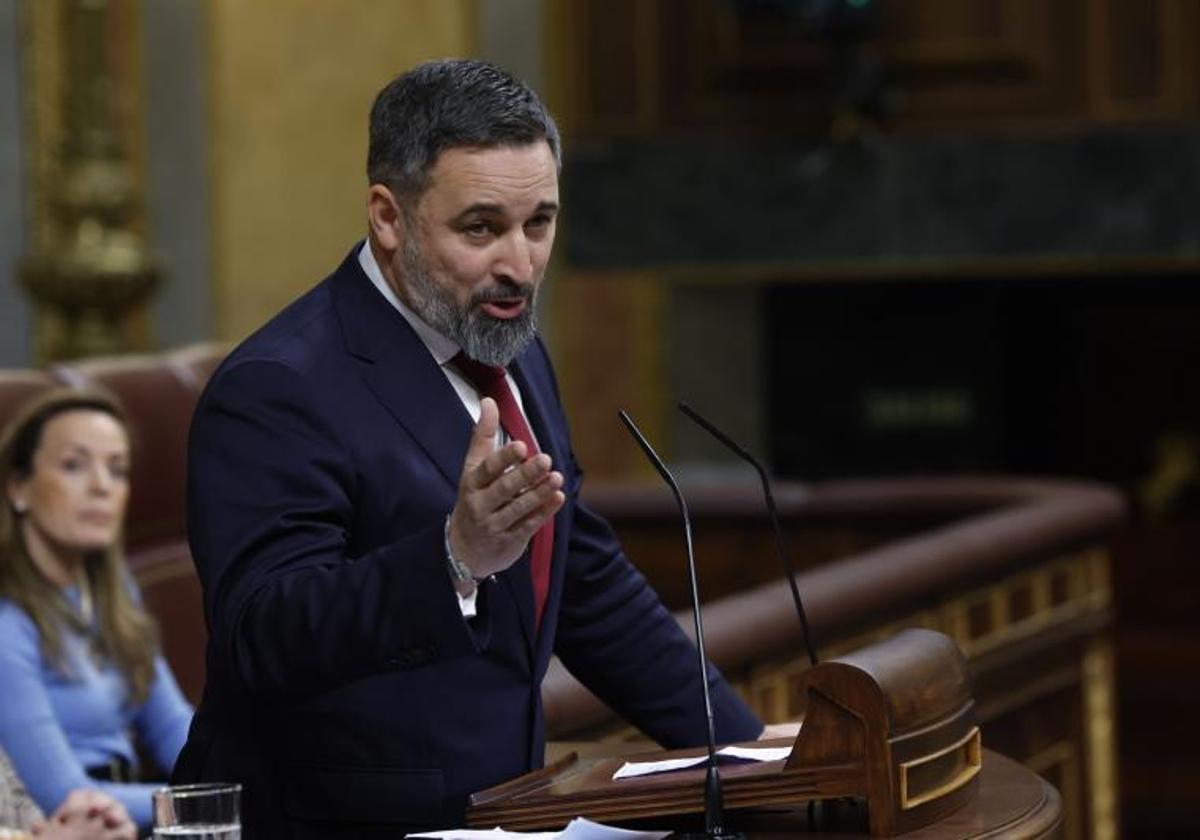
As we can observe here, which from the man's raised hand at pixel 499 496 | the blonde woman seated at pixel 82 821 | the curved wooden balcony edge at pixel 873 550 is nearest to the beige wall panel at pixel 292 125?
the curved wooden balcony edge at pixel 873 550

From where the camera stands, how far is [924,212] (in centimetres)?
756

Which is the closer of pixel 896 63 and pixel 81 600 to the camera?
pixel 81 600

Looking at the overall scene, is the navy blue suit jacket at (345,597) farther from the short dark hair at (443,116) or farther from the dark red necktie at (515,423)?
the short dark hair at (443,116)

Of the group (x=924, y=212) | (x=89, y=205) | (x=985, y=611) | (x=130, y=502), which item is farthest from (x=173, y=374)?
(x=924, y=212)

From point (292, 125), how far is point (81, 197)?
2.25ft

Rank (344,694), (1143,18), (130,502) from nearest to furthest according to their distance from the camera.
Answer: (344,694) < (130,502) < (1143,18)

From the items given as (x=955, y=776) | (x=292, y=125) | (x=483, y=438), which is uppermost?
(x=292, y=125)

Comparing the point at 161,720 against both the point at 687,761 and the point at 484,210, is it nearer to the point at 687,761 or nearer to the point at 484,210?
the point at 687,761

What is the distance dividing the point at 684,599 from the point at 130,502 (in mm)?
1927

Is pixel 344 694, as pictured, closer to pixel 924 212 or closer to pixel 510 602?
pixel 510 602

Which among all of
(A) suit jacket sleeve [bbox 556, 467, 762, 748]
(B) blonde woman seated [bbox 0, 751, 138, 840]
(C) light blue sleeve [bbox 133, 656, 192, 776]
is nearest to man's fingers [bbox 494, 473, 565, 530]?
(A) suit jacket sleeve [bbox 556, 467, 762, 748]

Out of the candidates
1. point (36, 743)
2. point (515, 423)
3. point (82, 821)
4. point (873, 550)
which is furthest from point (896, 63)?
point (515, 423)

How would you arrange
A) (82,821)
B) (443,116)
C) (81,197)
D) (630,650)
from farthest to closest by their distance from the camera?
(81,197) → (82,821) → (630,650) → (443,116)

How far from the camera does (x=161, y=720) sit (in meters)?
3.97
